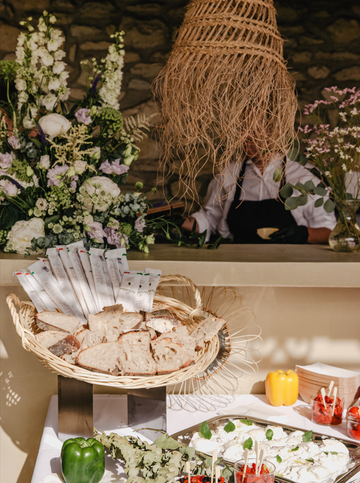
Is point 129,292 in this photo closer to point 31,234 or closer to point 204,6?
point 31,234

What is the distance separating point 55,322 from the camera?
1.04 m

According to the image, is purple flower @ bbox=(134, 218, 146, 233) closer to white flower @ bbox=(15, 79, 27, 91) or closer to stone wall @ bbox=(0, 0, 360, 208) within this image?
white flower @ bbox=(15, 79, 27, 91)

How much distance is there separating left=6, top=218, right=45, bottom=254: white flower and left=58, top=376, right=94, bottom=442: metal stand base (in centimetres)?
39

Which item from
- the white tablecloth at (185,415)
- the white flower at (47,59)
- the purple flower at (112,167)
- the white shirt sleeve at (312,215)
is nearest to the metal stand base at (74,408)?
the white tablecloth at (185,415)

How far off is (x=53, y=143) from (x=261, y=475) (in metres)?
0.95

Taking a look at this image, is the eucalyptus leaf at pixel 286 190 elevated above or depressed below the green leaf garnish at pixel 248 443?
above

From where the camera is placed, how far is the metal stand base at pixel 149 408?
1.18 m

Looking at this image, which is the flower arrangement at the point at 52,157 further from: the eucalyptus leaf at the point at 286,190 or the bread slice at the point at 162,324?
the eucalyptus leaf at the point at 286,190

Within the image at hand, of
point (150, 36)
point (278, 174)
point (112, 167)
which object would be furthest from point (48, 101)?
point (150, 36)

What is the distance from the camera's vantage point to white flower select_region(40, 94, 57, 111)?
4.23 ft

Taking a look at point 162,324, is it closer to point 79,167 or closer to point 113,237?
point 113,237

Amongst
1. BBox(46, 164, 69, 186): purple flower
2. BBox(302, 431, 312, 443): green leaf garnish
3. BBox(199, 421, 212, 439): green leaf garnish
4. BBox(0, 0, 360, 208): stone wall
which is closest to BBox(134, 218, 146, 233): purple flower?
BBox(46, 164, 69, 186): purple flower

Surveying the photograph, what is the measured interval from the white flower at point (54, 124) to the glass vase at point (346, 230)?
0.84 m

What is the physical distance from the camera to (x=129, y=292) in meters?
1.14
